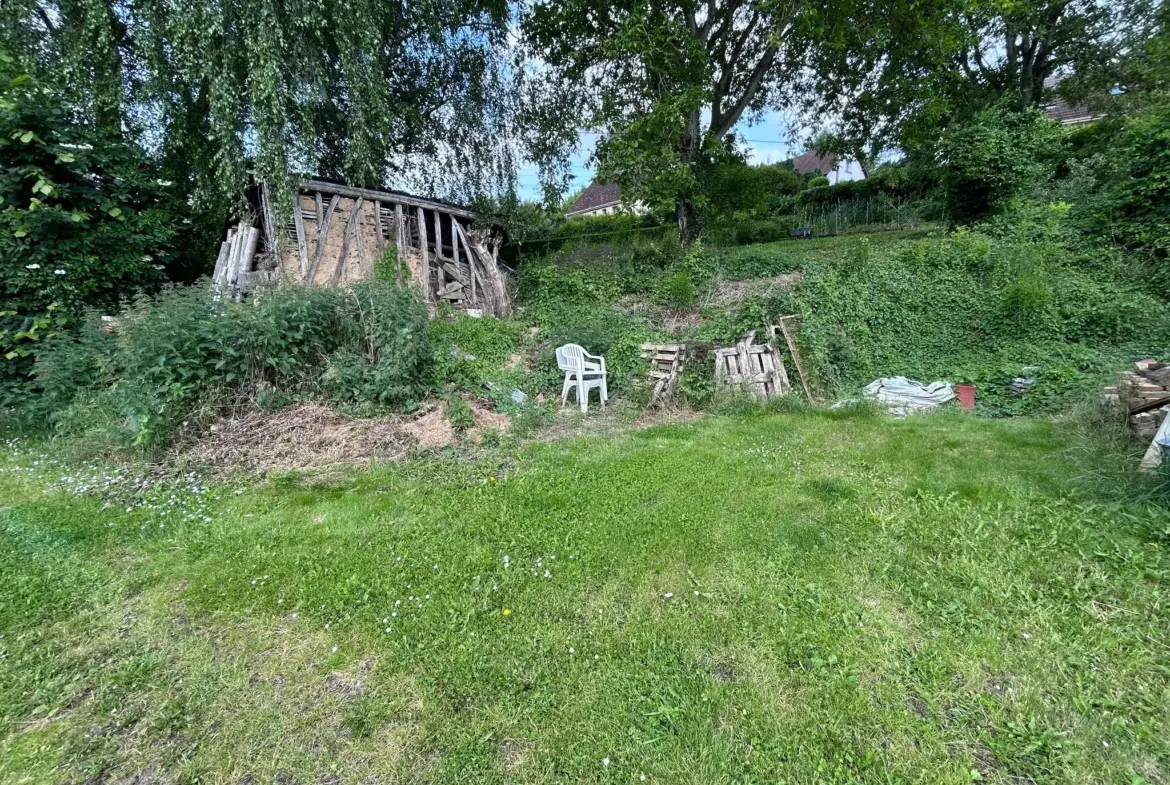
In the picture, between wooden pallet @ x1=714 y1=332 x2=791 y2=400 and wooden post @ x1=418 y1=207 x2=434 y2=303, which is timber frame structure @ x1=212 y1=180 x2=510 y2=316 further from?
wooden pallet @ x1=714 y1=332 x2=791 y2=400

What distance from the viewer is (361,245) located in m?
7.70

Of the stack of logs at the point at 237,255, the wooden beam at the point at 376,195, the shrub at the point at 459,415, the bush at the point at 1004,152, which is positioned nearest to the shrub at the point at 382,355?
the shrub at the point at 459,415

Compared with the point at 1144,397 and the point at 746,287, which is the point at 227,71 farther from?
the point at 1144,397

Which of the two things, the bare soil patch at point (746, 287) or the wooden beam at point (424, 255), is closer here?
the bare soil patch at point (746, 287)

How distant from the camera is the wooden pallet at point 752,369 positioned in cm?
558

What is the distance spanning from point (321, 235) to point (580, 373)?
17.2 ft

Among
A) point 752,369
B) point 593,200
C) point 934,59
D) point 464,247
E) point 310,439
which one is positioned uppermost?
point 593,200

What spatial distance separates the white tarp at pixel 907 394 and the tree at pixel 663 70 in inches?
219

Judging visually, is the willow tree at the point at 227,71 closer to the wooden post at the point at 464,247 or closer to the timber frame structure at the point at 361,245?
the timber frame structure at the point at 361,245

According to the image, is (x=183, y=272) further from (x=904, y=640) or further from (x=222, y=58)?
(x=904, y=640)

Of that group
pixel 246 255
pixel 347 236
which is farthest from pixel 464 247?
pixel 246 255

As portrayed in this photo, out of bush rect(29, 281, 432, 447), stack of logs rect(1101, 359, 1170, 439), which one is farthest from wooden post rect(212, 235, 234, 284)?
stack of logs rect(1101, 359, 1170, 439)

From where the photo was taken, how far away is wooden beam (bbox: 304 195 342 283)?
24.0 ft

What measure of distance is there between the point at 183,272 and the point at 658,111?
29.8 feet
